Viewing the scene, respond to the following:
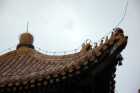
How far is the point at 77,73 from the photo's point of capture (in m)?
8.76

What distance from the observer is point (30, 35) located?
12305 mm

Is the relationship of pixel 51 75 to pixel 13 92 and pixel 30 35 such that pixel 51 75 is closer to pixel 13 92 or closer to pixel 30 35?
pixel 13 92

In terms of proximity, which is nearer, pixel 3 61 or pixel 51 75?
pixel 51 75

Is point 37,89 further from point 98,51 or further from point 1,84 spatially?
point 98,51

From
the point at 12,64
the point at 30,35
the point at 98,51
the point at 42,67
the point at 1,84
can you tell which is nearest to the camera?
the point at 98,51


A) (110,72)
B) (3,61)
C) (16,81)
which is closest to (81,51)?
(110,72)

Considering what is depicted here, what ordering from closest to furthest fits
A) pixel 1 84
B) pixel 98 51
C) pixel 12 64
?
pixel 98 51 < pixel 1 84 < pixel 12 64

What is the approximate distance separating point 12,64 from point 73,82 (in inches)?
97.7

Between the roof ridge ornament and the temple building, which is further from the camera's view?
the roof ridge ornament

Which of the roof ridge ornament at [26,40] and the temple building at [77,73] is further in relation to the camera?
the roof ridge ornament at [26,40]

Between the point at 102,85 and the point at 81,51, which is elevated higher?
the point at 81,51

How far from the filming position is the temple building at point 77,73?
8.66m

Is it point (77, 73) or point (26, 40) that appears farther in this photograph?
point (26, 40)

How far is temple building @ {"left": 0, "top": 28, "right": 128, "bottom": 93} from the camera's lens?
8656 mm
